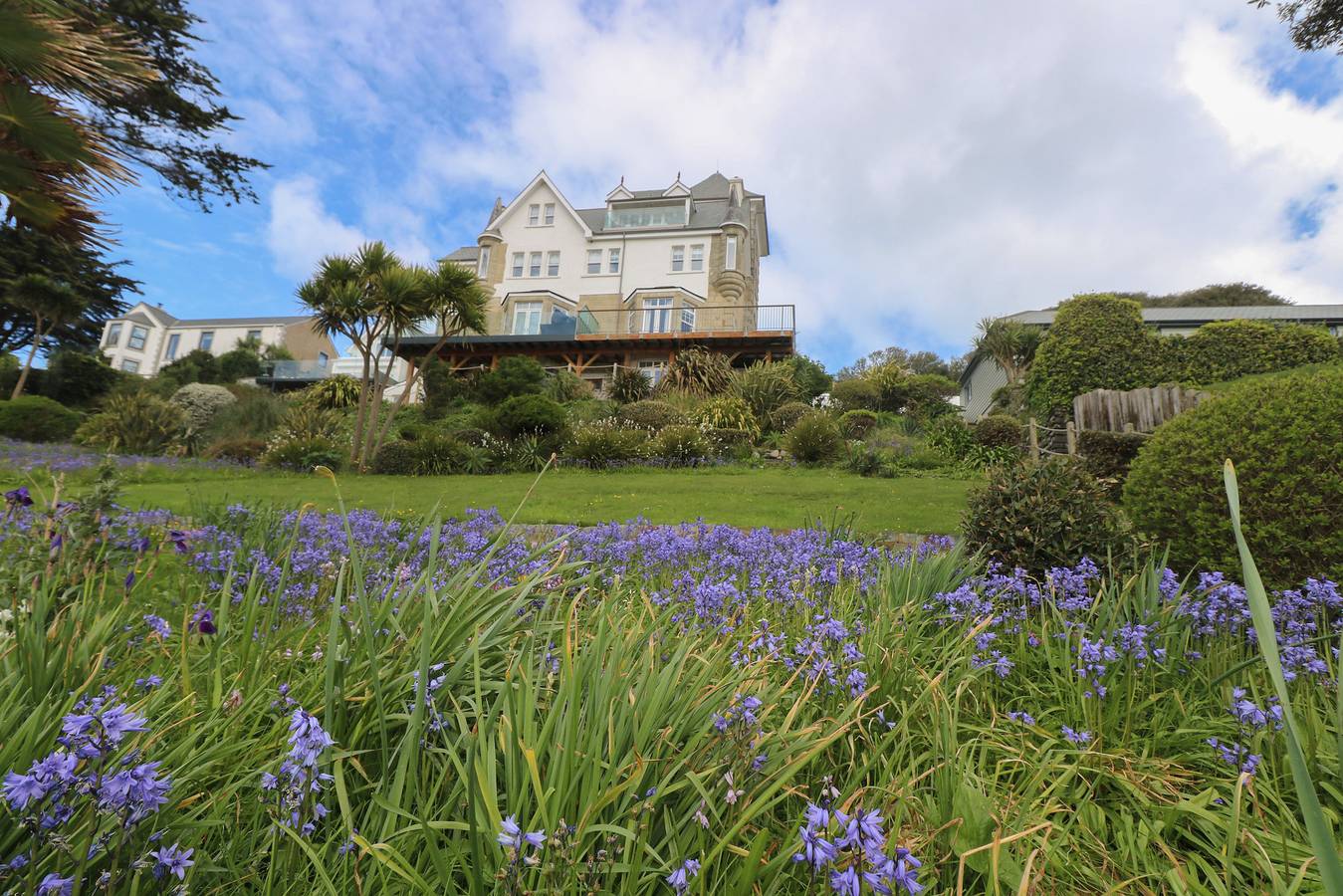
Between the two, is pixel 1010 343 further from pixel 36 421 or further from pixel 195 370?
pixel 195 370

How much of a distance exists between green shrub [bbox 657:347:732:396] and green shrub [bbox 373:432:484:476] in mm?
9596

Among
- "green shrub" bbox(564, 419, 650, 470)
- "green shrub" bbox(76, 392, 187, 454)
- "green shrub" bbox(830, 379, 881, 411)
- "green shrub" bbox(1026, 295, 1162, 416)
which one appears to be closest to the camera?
"green shrub" bbox(1026, 295, 1162, 416)

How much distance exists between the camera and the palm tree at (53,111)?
5.48 m

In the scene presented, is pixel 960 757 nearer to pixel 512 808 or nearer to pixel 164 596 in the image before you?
pixel 512 808

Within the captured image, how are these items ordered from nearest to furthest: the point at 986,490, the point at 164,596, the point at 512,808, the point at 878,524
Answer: the point at 512,808
the point at 164,596
the point at 986,490
the point at 878,524

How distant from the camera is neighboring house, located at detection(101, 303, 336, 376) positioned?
2191 inches

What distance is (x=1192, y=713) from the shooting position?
2.47 meters

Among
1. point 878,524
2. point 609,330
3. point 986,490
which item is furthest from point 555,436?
point 609,330

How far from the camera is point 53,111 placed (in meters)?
5.81

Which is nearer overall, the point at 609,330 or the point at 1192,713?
the point at 1192,713

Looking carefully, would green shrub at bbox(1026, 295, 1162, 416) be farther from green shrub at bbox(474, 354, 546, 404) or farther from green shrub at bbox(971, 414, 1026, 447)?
green shrub at bbox(474, 354, 546, 404)

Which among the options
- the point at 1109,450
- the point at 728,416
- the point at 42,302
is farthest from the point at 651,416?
the point at 42,302

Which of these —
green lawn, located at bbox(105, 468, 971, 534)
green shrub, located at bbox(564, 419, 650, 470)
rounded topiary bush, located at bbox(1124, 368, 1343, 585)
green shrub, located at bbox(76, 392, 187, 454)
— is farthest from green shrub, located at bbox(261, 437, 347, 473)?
rounded topiary bush, located at bbox(1124, 368, 1343, 585)

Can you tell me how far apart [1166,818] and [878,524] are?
18.6 ft
